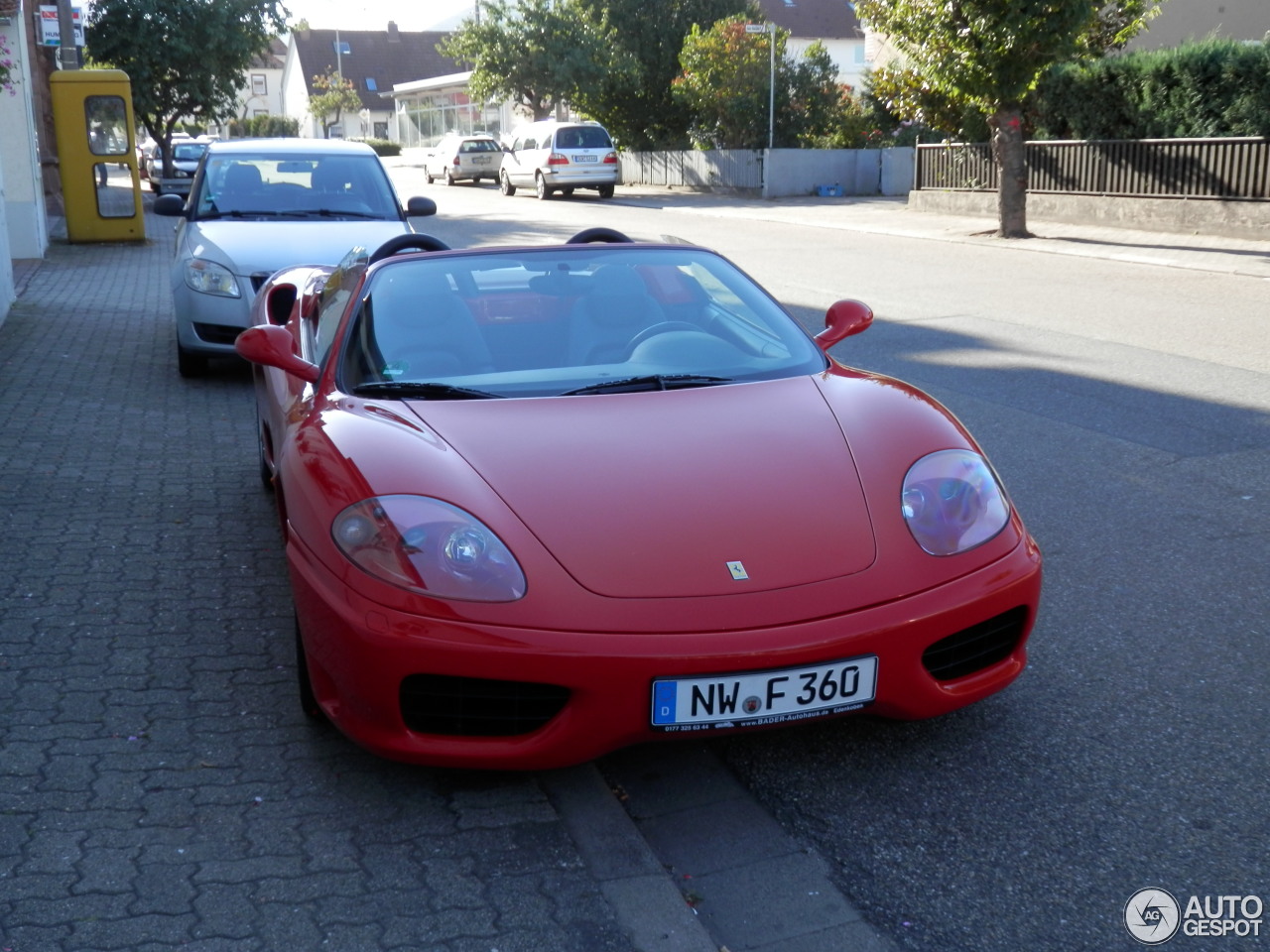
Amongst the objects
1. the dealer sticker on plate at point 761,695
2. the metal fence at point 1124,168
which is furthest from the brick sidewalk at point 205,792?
the metal fence at point 1124,168

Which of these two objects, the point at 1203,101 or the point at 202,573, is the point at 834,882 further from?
the point at 1203,101

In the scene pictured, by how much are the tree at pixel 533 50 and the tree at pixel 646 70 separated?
0.47 meters

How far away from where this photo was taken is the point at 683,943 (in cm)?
257

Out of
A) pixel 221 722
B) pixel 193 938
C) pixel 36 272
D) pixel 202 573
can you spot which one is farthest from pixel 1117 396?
pixel 36 272

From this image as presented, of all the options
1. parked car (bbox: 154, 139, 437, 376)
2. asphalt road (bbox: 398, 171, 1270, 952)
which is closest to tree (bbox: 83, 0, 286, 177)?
parked car (bbox: 154, 139, 437, 376)

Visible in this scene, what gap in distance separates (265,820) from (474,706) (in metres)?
0.58

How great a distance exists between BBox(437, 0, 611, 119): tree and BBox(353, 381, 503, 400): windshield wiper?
3631cm

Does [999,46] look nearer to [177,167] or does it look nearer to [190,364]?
[190,364]

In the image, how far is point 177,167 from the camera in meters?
34.9

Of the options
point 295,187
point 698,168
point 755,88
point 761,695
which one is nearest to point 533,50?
point 698,168

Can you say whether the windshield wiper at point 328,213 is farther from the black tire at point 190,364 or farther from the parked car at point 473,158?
the parked car at point 473,158

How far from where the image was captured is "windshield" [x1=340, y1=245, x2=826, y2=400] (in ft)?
12.9

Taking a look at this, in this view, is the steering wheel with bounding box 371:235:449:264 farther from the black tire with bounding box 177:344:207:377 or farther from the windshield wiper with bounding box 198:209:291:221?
the windshield wiper with bounding box 198:209:291:221

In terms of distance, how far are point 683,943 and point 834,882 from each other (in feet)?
1.44
